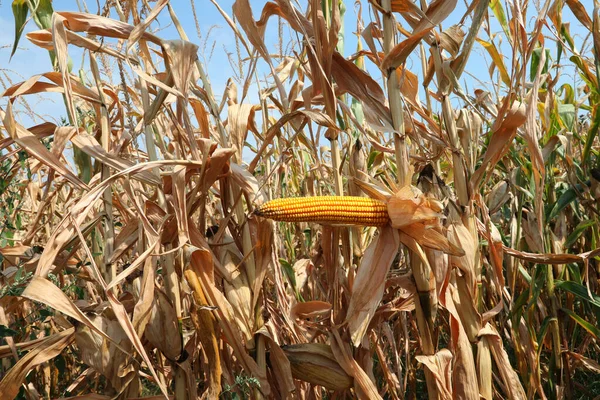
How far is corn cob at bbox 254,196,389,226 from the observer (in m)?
2.05

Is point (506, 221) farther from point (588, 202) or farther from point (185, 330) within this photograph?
point (185, 330)

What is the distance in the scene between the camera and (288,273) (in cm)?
307

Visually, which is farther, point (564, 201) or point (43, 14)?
point (564, 201)

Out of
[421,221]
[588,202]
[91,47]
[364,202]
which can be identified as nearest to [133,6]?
[91,47]

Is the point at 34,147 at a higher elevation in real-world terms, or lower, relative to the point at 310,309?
higher

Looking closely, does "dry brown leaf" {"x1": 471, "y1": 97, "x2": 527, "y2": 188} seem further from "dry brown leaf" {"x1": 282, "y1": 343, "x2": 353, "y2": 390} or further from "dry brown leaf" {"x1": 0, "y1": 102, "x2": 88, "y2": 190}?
"dry brown leaf" {"x1": 0, "y1": 102, "x2": 88, "y2": 190}

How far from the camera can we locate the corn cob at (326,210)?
6.73ft

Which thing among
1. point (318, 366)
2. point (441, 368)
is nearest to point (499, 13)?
point (441, 368)

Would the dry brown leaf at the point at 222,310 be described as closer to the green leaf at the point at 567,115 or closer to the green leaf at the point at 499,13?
the green leaf at the point at 499,13

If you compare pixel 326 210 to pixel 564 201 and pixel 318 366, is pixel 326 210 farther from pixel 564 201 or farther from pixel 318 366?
pixel 564 201

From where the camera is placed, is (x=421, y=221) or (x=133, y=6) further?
(x=133, y=6)

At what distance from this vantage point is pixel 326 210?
2053 mm

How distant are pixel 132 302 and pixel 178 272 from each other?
52 cm

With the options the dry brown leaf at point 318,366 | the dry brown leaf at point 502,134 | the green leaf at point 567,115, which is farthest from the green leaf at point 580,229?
the dry brown leaf at point 318,366
